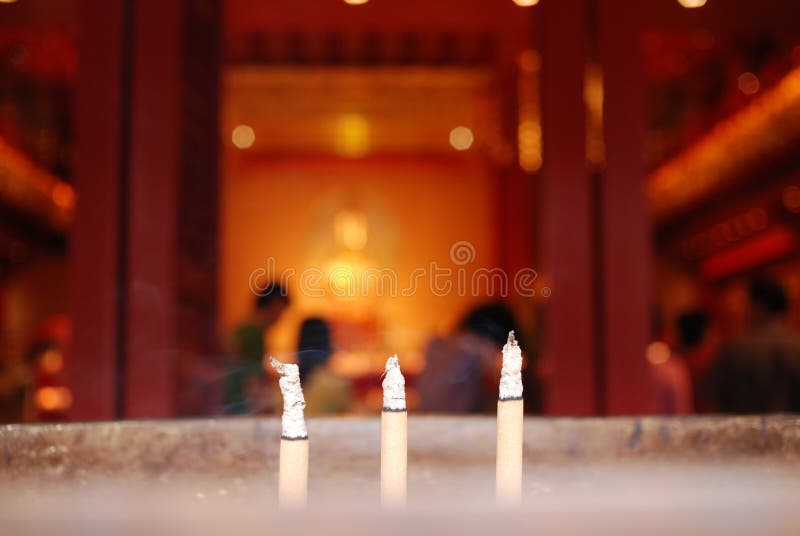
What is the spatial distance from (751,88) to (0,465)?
527 cm

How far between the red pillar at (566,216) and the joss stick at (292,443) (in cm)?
209

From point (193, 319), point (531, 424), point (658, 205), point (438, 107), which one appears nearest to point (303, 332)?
point (193, 319)

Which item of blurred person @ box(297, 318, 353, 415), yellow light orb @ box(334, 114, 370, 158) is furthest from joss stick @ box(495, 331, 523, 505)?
yellow light orb @ box(334, 114, 370, 158)

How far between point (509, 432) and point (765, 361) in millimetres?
2137

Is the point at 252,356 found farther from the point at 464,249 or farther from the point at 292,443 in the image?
the point at 292,443

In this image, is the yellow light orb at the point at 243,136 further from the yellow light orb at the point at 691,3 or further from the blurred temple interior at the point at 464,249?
the yellow light orb at the point at 691,3

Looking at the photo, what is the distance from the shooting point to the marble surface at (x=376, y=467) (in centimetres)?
72

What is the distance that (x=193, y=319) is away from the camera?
2.94 meters

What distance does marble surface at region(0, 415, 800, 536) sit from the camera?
0.72m

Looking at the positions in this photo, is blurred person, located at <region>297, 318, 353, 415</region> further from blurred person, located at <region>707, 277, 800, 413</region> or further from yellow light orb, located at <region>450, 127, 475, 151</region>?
yellow light orb, located at <region>450, 127, 475, 151</region>

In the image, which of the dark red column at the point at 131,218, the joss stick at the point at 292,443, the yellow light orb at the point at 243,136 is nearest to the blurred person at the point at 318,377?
the dark red column at the point at 131,218

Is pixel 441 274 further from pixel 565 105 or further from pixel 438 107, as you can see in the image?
pixel 438 107

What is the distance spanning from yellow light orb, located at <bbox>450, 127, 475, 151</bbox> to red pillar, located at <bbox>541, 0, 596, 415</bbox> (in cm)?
499

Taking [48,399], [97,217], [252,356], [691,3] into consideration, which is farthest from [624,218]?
[48,399]
